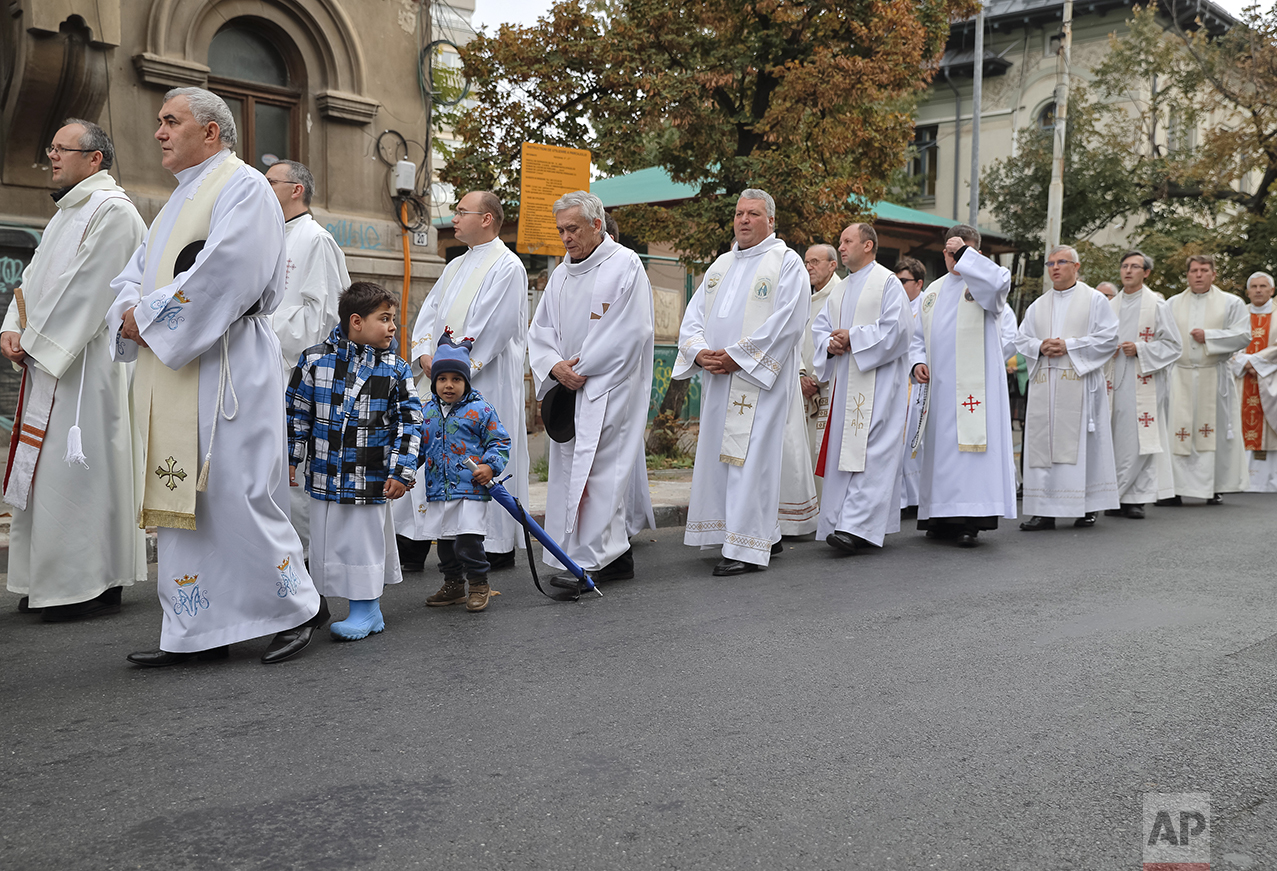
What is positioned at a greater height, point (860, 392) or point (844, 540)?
point (860, 392)

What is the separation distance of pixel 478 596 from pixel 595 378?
4.55 feet

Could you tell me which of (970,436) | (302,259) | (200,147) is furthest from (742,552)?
(200,147)

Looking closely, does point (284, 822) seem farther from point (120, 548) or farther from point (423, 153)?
point (423, 153)

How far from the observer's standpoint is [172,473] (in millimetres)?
4301

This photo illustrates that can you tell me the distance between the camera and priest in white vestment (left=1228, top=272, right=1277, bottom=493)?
11.3 meters

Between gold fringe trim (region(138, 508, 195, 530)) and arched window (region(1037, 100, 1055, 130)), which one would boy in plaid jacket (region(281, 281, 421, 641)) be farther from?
arched window (region(1037, 100, 1055, 130))

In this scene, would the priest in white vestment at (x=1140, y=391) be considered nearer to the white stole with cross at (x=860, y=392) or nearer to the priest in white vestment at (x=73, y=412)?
the white stole with cross at (x=860, y=392)

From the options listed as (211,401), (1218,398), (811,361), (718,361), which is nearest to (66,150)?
(211,401)

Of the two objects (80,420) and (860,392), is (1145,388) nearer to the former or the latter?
(860,392)

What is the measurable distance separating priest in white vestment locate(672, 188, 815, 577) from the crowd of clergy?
2cm

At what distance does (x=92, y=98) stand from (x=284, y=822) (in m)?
7.89

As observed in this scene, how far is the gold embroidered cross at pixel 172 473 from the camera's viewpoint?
14.1 feet

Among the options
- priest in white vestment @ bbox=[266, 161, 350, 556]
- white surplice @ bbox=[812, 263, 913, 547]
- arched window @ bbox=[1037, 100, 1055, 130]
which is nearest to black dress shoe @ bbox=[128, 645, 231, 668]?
priest in white vestment @ bbox=[266, 161, 350, 556]

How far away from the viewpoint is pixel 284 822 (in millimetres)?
2883
